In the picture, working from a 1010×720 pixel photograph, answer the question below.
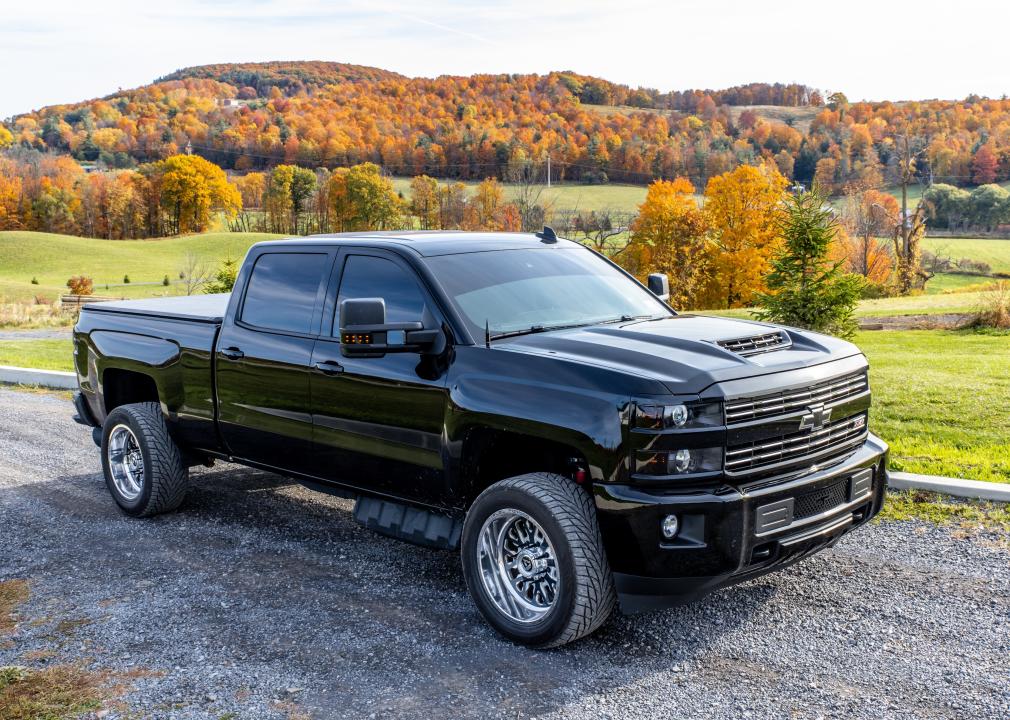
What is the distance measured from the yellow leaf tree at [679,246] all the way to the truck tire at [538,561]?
5133 cm

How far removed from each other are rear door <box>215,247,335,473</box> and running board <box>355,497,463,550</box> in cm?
55

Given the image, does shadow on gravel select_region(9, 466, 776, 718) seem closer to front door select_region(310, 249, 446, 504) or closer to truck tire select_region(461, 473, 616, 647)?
truck tire select_region(461, 473, 616, 647)

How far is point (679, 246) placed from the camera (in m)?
59.3

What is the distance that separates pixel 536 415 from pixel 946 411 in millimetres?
6642

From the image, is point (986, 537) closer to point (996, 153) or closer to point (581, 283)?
point (581, 283)

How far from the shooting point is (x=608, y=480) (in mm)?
4074

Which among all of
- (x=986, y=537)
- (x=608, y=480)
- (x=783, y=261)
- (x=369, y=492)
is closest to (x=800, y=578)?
(x=986, y=537)

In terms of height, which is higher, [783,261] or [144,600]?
[783,261]

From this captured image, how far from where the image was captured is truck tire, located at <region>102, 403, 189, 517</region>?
21.6 feet

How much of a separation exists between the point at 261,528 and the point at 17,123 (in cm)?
17069

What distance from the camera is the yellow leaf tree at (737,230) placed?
56688mm

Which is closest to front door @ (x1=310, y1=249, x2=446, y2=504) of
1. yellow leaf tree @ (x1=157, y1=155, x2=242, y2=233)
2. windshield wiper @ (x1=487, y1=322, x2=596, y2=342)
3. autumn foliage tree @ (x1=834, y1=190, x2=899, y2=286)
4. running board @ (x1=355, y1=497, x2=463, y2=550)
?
running board @ (x1=355, y1=497, x2=463, y2=550)

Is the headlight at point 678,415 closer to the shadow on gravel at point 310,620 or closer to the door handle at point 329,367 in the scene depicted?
the shadow on gravel at point 310,620

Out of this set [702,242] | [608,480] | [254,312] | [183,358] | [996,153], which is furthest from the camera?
[996,153]
